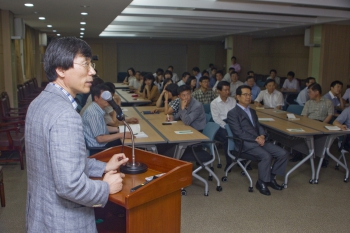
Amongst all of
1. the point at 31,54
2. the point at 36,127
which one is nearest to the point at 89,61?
the point at 36,127

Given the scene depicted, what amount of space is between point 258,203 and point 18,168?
3.70m

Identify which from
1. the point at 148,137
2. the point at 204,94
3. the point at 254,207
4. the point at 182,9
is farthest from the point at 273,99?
the point at 148,137

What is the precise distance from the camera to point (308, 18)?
31.6 feet

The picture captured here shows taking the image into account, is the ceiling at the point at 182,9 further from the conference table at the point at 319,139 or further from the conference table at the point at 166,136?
the conference table at the point at 319,139

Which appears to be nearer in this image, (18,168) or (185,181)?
(185,181)

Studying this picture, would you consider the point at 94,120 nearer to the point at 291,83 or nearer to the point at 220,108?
the point at 220,108

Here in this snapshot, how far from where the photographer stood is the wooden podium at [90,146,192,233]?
200 centimetres

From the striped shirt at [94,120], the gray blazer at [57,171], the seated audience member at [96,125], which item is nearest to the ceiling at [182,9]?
the seated audience member at [96,125]

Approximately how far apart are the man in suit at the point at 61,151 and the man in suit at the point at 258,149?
3424mm

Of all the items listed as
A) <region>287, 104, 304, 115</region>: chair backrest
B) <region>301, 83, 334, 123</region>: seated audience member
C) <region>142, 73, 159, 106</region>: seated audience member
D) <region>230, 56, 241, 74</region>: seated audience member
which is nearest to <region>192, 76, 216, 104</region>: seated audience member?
<region>142, 73, 159, 106</region>: seated audience member

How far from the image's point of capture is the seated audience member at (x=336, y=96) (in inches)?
284

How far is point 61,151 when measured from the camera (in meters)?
1.53

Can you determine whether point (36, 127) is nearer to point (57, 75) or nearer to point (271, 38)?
point (57, 75)

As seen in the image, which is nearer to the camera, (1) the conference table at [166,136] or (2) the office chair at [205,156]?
(1) the conference table at [166,136]
